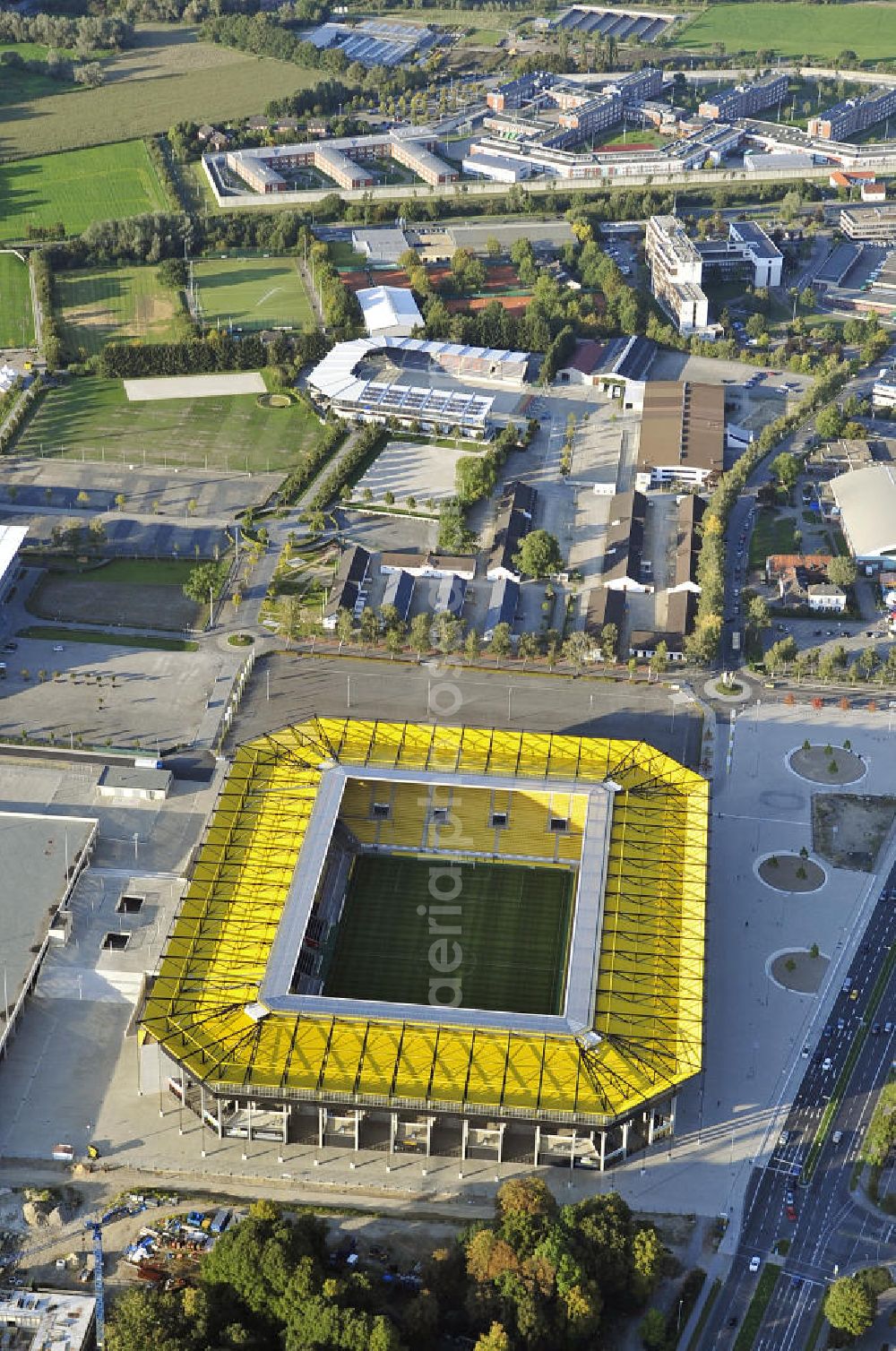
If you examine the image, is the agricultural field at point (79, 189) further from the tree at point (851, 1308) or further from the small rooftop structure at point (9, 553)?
the tree at point (851, 1308)

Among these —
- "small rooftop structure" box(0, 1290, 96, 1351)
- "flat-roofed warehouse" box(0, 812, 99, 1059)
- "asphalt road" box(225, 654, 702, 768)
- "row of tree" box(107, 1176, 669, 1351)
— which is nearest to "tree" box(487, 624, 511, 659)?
"asphalt road" box(225, 654, 702, 768)

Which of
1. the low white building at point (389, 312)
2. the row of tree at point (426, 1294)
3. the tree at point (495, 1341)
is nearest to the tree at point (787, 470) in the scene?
the low white building at point (389, 312)

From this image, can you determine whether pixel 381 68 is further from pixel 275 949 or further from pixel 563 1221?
pixel 563 1221

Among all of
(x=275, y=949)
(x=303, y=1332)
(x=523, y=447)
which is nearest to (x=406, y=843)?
(x=275, y=949)

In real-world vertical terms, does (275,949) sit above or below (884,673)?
above

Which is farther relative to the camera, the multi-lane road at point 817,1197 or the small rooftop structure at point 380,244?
the small rooftop structure at point 380,244

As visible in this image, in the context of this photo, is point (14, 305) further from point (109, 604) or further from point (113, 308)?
point (109, 604)

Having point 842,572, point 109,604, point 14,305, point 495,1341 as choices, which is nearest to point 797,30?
point 14,305
